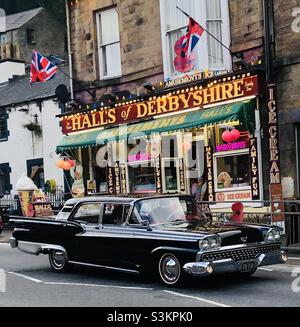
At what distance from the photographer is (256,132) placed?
51.8 ft

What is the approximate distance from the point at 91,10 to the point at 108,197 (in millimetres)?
11675

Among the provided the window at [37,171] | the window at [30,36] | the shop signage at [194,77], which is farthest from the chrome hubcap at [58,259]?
the window at [30,36]

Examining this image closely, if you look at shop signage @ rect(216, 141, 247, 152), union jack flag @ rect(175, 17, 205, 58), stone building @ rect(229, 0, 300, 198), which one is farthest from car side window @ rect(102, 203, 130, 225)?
union jack flag @ rect(175, 17, 205, 58)

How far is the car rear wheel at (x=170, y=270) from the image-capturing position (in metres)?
9.10

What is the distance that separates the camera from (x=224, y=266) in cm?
888

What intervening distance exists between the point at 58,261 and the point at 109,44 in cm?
1081

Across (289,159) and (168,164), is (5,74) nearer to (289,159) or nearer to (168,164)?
(168,164)

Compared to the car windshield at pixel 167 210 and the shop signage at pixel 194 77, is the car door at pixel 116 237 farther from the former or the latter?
the shop signage at pixel 194 77

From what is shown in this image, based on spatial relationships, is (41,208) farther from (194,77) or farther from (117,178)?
(194,77)

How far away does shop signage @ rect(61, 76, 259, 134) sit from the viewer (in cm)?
1583

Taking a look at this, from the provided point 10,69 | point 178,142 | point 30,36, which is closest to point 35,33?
point 30,36

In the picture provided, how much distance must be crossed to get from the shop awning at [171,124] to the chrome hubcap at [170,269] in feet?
22.8

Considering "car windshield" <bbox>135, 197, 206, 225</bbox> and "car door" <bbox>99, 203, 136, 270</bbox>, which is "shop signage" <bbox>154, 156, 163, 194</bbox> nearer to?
"car windshield" <bbox>135, 197, 206, 225</bbox>
